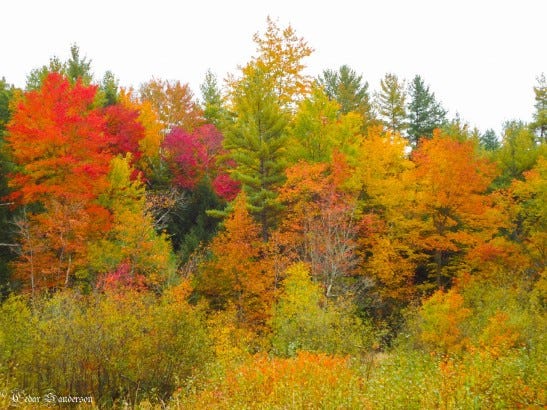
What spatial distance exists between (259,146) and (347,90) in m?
21.4

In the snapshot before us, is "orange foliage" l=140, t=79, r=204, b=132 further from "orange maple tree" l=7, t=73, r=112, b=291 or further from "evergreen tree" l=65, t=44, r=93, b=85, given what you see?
"orange maple tree" l=7, t=73, r=112, b=291

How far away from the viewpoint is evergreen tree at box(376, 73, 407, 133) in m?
46.7

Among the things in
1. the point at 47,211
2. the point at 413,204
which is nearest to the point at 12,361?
the point at 47,211

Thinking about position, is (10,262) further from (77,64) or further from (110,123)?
(77,64)

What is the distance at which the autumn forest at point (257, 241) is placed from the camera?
14547mm

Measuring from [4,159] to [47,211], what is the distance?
409cm

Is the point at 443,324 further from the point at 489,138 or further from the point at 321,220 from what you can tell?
the point at 489,138

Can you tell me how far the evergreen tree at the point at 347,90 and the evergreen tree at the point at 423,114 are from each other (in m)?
3.96

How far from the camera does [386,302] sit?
99.5ft

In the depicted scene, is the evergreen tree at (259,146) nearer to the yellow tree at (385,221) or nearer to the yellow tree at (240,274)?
the yellow tree at (240,274)

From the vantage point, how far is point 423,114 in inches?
1772

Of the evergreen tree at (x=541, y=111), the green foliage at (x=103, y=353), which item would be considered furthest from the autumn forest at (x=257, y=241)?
the evergreen tree at (x=541, y=111)

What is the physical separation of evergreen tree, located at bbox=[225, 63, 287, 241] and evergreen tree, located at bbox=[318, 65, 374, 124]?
60.1 ft

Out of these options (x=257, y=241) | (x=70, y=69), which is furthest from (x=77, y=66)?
(x=257, y=241)
